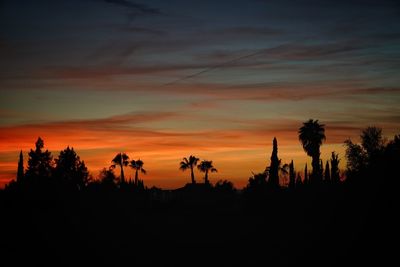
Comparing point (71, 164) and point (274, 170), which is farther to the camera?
point (71, 164)

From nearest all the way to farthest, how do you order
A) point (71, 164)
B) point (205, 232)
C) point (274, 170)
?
point (205, 232) < point (274, 170) < point (71, 164)

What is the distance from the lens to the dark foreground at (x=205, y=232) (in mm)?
21969

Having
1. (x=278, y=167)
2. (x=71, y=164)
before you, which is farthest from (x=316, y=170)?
(x=71, y=164)

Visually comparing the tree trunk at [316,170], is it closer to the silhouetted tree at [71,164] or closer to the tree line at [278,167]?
the tree line at [278,167]

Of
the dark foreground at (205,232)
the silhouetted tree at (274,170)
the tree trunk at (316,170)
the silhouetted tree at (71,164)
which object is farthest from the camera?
the silhouetted tree at (71,164)

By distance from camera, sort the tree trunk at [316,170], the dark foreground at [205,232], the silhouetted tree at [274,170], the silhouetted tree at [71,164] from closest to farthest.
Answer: the dark foreground at [205,232] < the silhouetted tree at [274,170] < the tree trunk at [316,170] < the silhouetted tree at [71,164]

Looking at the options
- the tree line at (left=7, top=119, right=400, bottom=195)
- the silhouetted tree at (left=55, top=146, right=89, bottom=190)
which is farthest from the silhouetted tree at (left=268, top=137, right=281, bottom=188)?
the silhouetted tree at (left=55, top=146, right=89, bottom=190)

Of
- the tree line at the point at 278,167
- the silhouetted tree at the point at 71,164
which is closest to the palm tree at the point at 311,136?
the tree line at the point at 278,167

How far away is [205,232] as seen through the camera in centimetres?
4372

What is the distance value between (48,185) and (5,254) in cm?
1179

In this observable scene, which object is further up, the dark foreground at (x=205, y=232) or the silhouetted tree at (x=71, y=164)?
the silhouetted tree at (x=71, y=164)

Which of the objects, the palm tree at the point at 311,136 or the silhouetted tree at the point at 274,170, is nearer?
the silhouetted tree at the point at 274,170

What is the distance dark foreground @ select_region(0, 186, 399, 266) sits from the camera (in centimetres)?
2197

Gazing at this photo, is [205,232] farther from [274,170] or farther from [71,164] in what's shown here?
[71,164]
